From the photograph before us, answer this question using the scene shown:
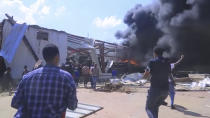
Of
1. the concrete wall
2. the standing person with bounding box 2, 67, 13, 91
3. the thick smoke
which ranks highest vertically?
the thick smoke

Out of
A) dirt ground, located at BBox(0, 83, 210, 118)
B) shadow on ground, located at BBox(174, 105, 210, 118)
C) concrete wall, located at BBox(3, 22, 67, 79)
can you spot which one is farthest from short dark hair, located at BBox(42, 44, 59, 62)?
concrete wall, located at BBox(3, 22, 67, 79)

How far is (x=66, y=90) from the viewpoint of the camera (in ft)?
7.58

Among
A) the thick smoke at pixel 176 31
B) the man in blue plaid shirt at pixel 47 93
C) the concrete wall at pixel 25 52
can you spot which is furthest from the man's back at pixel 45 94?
the thick smoke at pixel 176 31

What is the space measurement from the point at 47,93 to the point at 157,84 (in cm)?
273

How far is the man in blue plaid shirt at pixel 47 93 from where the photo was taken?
222cm

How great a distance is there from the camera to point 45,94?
2.24 metres

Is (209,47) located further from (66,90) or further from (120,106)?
(66,90)

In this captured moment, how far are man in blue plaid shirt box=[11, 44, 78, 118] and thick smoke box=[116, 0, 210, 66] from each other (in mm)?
22055

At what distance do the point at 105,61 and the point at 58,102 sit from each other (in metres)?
23.0

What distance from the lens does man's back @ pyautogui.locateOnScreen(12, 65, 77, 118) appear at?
2.22 metres

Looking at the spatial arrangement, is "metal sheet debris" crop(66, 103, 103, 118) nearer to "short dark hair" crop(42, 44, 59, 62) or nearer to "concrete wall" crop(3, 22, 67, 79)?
"short dark hair" crop(42, 44, 59, 62)

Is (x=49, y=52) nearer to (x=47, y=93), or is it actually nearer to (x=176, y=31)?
(x=47, y=93)

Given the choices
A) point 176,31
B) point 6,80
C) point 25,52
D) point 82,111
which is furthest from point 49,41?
point 82,111

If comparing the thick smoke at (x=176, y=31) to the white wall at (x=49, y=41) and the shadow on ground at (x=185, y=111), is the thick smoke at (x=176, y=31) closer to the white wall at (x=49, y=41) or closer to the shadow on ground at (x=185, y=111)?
the white wall at (x=49, y=41)
